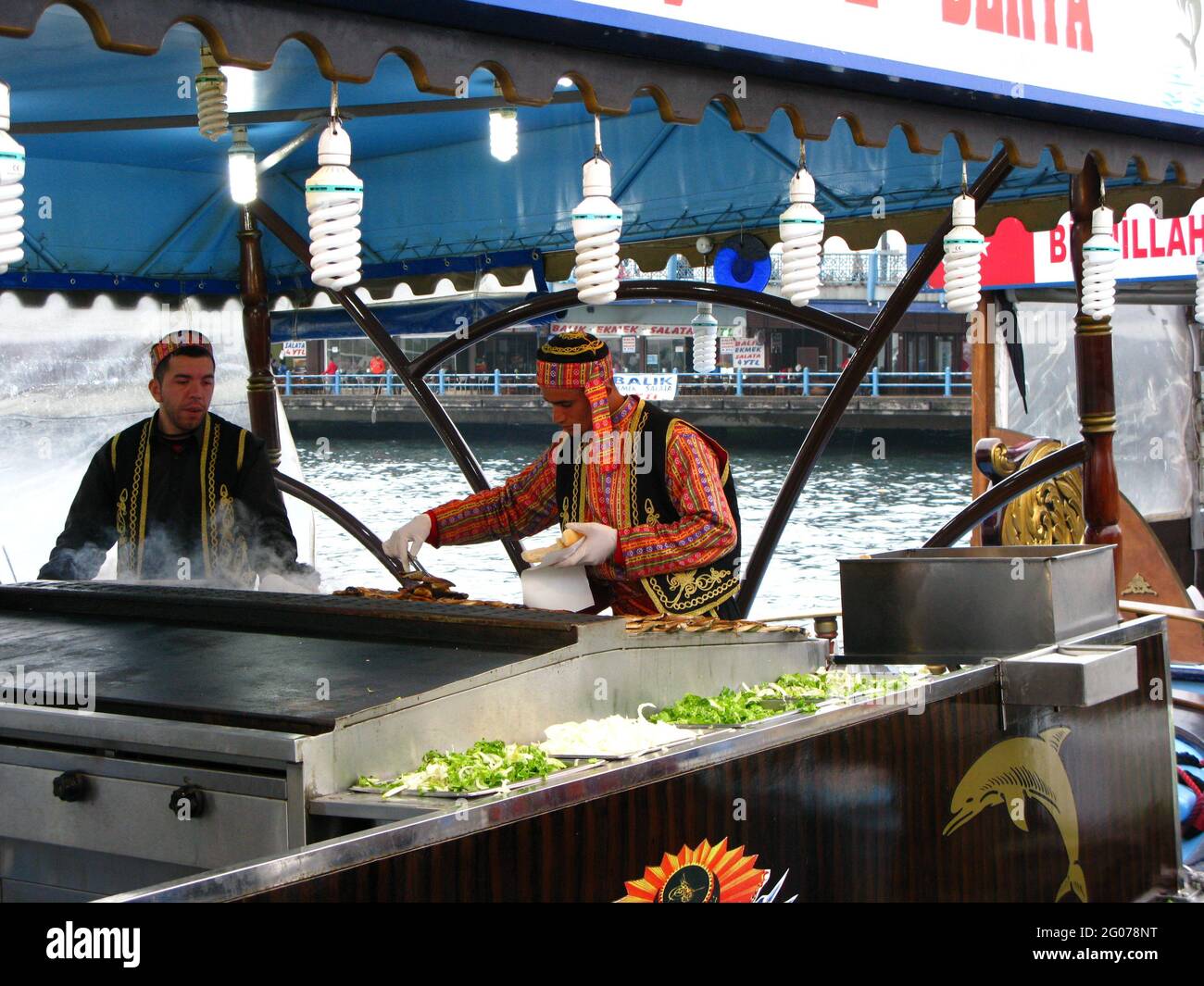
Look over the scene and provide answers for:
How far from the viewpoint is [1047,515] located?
7992 mm

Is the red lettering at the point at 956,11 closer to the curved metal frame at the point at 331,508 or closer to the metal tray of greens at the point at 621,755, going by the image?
the metal tray of greens at the point at 621,755

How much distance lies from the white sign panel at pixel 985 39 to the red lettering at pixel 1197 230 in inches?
215

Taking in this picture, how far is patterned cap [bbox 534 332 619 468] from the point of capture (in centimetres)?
450

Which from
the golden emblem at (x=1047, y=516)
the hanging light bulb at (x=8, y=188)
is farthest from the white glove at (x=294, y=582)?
the golden emblem at (x=1047, y=516)

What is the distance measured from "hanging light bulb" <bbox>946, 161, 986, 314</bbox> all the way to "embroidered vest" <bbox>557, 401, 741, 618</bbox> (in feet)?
3.04

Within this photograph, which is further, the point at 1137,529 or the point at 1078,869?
the point at 1137,529

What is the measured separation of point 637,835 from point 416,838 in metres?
0.52

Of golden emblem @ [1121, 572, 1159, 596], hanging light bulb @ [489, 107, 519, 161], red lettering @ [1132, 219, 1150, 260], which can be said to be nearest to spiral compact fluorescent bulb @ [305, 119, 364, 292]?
hanging light bulb @ [489, 107, 519, 161]

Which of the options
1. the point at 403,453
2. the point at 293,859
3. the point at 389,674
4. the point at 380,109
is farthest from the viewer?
the point at 403,453

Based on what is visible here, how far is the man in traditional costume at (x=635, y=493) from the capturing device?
436 centimetres

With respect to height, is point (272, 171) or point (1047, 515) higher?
point (272, 171)

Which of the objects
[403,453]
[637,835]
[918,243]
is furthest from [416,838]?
[403,453]

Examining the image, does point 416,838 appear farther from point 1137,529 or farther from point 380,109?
point 1137,529

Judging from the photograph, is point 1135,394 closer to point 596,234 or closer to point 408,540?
point 408,540
